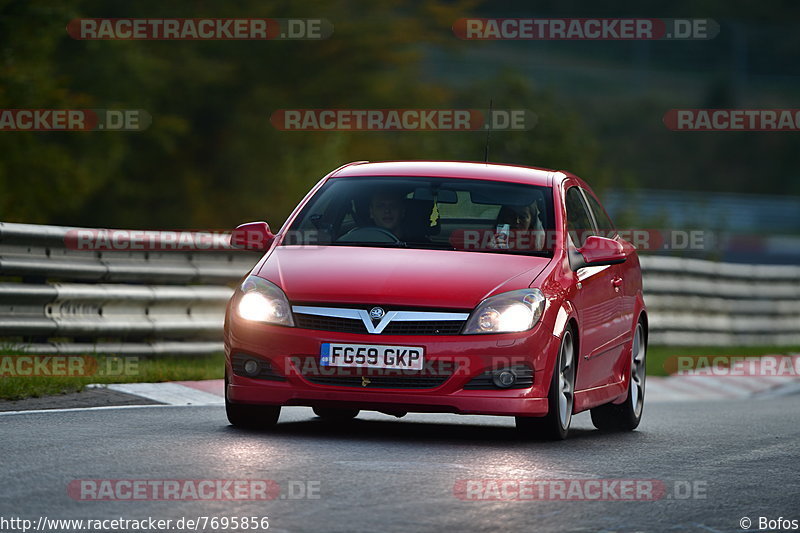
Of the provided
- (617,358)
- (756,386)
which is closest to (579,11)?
(756,386)

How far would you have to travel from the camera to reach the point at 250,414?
30.0 feet

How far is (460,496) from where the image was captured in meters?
6.84

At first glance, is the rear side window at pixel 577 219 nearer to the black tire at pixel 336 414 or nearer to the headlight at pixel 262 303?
the black tire at pixel 336 414

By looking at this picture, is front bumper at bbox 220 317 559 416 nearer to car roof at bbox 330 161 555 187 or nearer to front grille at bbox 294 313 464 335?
front grille at bbox 294 313 464 335

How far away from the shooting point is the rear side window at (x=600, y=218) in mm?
11266

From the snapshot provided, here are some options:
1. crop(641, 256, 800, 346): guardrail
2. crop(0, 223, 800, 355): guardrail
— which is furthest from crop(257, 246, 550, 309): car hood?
crop(641, 256, 800, 346): guardrail

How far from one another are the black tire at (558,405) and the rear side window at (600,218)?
1.94m

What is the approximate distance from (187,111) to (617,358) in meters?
31.6

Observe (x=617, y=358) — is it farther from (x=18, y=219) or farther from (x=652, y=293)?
(x=18, y=219)

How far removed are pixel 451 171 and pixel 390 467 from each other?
→ 2972mm

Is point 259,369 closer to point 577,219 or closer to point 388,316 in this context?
point 388,316

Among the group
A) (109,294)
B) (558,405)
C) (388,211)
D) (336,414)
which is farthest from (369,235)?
(109,294)
